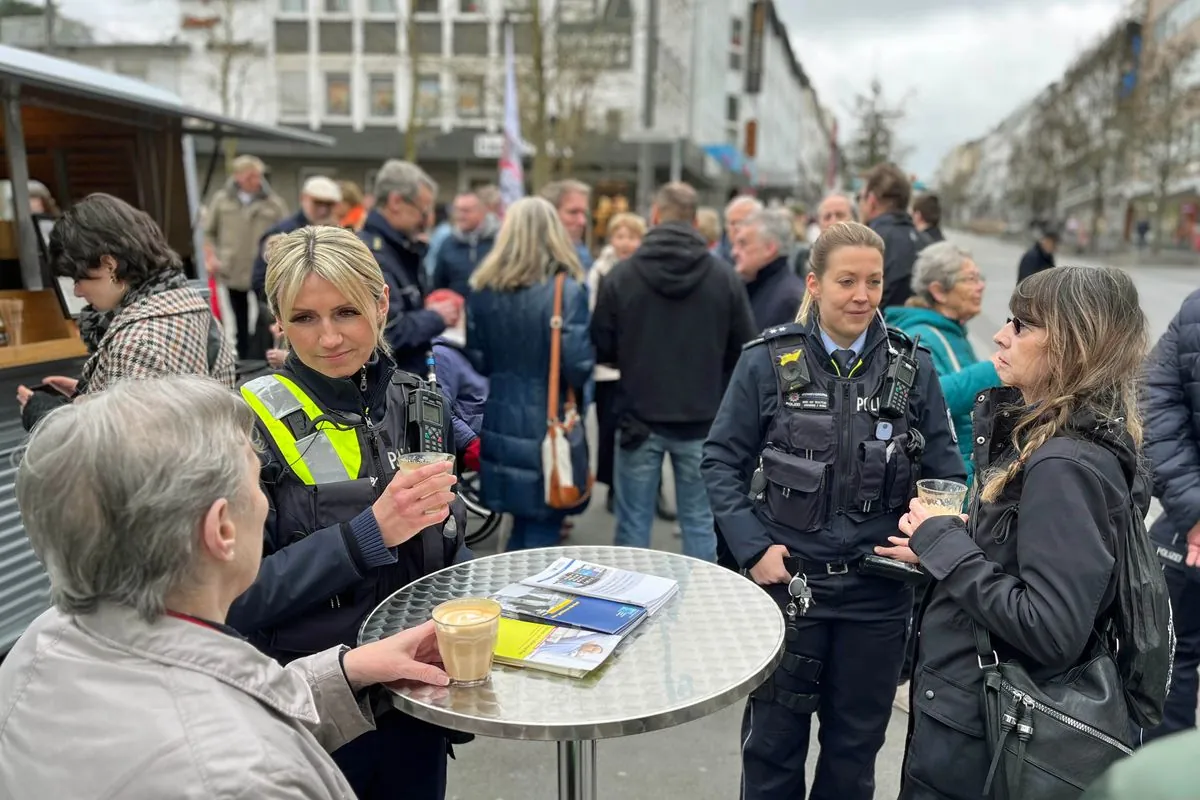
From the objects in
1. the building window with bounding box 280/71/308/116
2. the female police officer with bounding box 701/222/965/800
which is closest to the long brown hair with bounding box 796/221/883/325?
the female police officer with bounding box 701/222/965/800

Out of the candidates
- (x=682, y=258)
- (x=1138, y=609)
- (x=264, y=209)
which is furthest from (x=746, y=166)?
(x=1138, y=609)

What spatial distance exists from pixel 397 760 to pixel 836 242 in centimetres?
196

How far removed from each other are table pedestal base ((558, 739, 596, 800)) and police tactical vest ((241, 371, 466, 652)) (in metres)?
0.56

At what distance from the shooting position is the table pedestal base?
1.93m

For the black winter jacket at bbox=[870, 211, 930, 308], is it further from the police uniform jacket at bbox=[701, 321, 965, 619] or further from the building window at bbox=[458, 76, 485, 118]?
the building window at bbox=[458, 76, 485, 118]

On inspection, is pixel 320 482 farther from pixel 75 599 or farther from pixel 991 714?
pixel 991 714

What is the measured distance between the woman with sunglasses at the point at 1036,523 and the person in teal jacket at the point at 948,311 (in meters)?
1.50

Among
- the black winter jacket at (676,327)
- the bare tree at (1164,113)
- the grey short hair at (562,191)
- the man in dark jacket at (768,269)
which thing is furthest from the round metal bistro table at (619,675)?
the bare tree at (1164,113)

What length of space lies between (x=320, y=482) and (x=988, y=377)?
8.29 ft

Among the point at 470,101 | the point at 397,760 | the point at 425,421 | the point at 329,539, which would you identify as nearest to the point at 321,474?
the point at 329,539

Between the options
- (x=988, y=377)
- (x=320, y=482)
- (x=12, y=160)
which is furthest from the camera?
(x=12, y=160)

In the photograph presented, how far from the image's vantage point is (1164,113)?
3419 cm

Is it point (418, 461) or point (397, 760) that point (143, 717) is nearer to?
point (418, 461)

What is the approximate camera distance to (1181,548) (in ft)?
9.95
